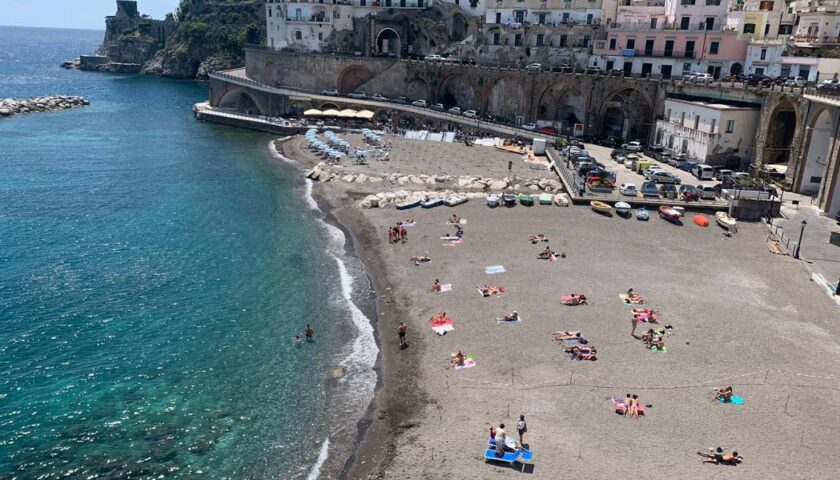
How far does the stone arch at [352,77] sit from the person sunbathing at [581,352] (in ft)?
246

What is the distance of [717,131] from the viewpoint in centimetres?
5772

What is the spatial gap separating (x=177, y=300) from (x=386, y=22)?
74742 mm

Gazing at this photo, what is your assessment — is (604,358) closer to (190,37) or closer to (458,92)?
(458,92)

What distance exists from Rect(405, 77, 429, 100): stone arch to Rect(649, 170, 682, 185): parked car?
45.3m

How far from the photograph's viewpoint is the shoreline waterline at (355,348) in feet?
83.7

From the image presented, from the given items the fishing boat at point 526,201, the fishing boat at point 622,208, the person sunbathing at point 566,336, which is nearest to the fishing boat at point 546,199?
the fishing boat at point 526,201

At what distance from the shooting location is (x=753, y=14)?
68.2 m

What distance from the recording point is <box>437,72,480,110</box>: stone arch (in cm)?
8856

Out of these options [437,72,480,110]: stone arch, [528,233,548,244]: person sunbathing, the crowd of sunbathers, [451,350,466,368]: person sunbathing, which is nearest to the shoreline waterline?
the crowd of sunbathers

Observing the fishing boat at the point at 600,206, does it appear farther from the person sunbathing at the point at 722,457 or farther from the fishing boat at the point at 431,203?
the person sunbathing at the point at 722,457

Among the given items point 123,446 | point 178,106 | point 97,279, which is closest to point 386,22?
point 178,106

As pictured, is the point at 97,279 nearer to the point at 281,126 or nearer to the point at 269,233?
the point at 269,233

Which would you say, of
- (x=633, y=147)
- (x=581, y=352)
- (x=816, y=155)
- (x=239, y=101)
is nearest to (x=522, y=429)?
(x=581, y=352)

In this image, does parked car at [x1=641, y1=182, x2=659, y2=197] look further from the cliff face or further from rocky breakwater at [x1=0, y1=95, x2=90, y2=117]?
the cliff face
